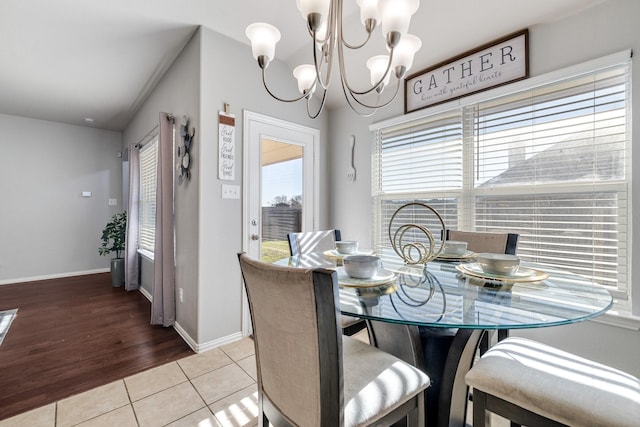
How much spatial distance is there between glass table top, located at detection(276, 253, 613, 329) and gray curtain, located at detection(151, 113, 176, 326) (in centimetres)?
201

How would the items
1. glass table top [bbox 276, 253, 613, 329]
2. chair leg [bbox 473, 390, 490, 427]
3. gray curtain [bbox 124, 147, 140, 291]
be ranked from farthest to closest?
gray curtain [bbox 124, 147, 140, 291]
chair leg [bbox 473, 390, 490, 427]
glass table top [bbox 276, 253, 613, 329]

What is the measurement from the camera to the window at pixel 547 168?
166 cm

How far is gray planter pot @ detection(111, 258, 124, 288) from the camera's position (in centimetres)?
417

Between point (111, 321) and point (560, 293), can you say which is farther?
point (111, 321)

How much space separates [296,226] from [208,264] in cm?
102

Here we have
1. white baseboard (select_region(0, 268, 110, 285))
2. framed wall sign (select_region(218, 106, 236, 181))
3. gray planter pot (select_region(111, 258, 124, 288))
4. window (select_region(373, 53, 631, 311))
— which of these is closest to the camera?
window (select_region(373, 53, 631, 311))

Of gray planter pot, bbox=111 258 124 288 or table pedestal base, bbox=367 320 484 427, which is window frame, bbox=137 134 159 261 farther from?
table pedestal base, bbox=367 320 484 427

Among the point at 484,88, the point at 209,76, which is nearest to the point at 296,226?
the point at 209,76

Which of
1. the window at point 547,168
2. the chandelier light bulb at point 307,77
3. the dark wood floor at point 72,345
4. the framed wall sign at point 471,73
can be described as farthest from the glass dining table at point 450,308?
the dark wood floor at point 72,345

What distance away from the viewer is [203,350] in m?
2.28

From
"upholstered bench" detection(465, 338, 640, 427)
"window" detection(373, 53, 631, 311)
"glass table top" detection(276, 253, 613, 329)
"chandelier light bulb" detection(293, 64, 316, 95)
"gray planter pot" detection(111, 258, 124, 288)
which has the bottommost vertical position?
"gray planter pot" detection(111, 258, 124, 288)

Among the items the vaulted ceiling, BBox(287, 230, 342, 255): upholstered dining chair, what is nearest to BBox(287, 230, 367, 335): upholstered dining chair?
BBox(287, 230, 342, 255): upholstered dining chair

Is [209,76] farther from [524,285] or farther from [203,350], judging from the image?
[524,285]

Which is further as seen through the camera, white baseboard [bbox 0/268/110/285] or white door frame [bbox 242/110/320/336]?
white baseboard [bbox 0/268/110/285]
